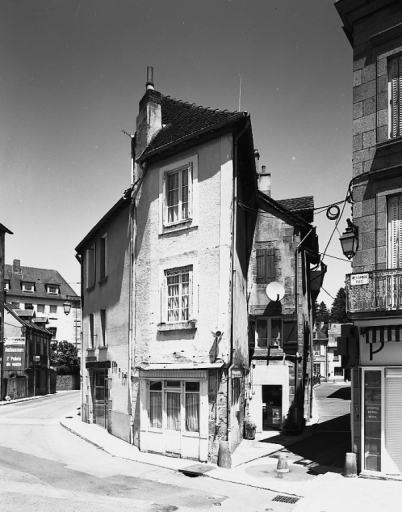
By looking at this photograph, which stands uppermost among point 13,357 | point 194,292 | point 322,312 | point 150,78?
point 150,78

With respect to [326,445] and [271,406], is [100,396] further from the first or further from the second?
[326,445]

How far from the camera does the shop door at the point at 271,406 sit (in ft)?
74.5

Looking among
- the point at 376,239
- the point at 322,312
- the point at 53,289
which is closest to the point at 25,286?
the point at 53,289

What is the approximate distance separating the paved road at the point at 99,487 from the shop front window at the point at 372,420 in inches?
109

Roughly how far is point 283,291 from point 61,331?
201ft

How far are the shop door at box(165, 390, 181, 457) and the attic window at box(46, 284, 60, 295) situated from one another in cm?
6763

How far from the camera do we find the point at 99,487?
12836mm

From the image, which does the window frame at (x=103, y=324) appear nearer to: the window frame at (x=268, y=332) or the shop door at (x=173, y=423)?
the window frame at (x=268, y=332)

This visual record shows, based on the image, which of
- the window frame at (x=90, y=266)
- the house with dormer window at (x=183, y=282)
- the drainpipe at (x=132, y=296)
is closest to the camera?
the house with dormer window at (x=183, y=282)

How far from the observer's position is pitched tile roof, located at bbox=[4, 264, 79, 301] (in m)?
78.6

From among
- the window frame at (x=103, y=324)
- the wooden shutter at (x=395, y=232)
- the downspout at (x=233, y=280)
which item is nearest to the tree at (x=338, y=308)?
the window frame at (x=103, y=324)

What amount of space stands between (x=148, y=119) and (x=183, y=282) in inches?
254

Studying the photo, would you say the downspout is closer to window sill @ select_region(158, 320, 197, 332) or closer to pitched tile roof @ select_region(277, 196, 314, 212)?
window sill @ select_region(158, 320, 197, 332)

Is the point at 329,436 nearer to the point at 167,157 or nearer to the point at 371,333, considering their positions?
the point at 371,333
